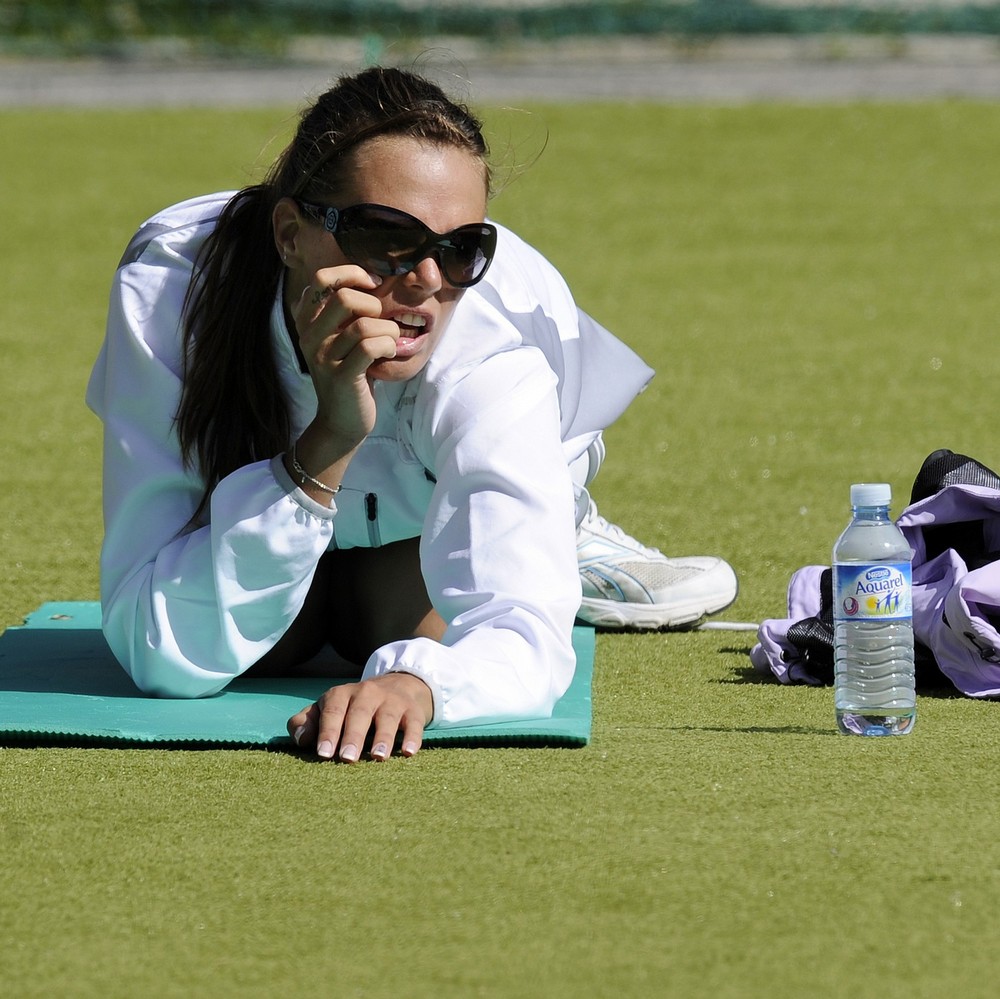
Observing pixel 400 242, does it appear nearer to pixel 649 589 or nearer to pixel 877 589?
pixel 877 589

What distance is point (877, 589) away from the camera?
9.61ft

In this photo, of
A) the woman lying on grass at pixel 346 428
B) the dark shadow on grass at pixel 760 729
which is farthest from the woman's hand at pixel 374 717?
the dark shadow on grass at pixel 760 729

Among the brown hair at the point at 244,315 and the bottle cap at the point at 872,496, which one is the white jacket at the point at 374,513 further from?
the bottle cap at the point at 872,496

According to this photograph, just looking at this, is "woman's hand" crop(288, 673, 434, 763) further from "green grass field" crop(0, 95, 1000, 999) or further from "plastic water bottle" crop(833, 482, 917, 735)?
"plastic water bottle" crop(833, 482, 917, 735)

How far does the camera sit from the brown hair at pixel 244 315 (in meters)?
3.20

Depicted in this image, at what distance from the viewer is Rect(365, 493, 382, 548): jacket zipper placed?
11.4 feet

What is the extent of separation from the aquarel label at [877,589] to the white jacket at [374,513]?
1.67ft

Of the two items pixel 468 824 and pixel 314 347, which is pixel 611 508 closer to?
pixel 314 347

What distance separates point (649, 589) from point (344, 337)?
1.46 meters

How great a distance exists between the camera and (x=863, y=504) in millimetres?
2965

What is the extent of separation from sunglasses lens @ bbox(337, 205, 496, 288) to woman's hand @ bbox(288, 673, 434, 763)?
721 millimetres

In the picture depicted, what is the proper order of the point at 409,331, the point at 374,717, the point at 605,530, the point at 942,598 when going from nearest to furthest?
the point at 374,717
the point at 409,331
the point at 942,598
the point at 605,530

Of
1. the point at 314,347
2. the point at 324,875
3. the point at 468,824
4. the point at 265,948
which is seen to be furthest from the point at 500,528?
the point at 265,948

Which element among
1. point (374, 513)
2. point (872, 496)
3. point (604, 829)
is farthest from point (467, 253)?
point (604, 829)
